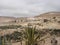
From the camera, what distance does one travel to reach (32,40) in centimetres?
1419

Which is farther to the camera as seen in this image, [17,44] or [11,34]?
[11,34]

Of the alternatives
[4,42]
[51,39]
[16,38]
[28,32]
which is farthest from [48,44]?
[4,42]

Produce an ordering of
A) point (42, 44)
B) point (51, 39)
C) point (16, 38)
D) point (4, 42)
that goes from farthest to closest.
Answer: point (16, 38)
point (51, 39)
point (42, 44)
point (4, 42)

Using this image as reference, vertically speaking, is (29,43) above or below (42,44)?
above

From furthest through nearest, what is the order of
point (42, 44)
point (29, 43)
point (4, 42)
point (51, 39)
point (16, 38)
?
point (16, 38)
point (51, 39)
point (42, 44)
point (29, 43)
point (4, 42)

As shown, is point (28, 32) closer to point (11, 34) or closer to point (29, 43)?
point (29, 43)

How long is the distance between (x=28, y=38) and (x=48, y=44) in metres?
13.5

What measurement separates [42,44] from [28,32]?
458 inches

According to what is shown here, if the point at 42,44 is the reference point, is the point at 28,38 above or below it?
above

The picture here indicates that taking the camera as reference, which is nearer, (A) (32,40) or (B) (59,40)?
(A) (32,40)

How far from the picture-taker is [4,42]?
12.7 m

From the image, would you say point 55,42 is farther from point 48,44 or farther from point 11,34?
point 11,34

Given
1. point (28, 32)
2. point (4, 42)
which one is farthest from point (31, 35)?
point (4, 42)

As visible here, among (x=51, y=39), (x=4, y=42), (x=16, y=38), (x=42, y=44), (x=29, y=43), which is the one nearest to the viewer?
(x=4, y=42)
